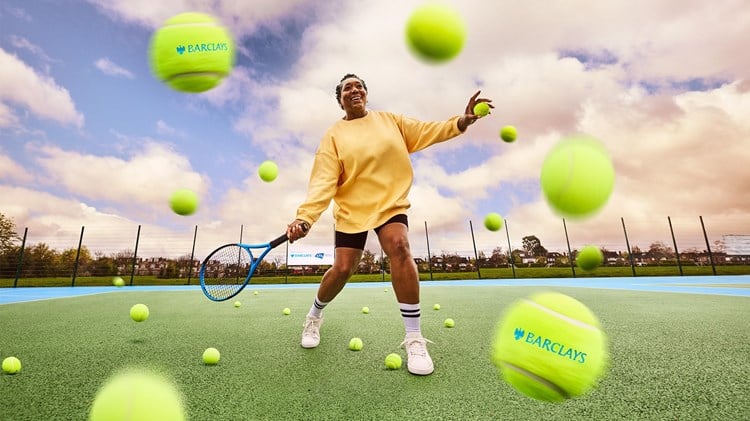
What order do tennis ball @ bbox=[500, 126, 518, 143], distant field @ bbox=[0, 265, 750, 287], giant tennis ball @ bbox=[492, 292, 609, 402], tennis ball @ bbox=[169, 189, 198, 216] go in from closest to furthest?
giant tennis ball @ bbox=[492, 292, 609, 402]
tennis ball @ bbox=[500, 126, 518, 143]
tennis ball @ bbox=[169, 189, 198, 216]
distant field @ bbox=[0, 265, 750, 287]

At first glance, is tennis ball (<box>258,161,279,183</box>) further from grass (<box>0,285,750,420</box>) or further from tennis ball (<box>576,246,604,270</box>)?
tennis ball (<box>576,246,604,270</box>)

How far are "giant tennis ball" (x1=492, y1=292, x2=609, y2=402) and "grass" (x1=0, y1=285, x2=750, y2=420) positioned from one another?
0.30 ft

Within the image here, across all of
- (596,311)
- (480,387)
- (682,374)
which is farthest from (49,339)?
(596,311)

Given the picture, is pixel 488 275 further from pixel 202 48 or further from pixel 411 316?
pixel 202 48

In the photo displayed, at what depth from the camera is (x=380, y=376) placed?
7.29 feet

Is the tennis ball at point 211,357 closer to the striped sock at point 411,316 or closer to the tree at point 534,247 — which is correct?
the striped sock at point 411,316

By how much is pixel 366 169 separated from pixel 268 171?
2.19 m

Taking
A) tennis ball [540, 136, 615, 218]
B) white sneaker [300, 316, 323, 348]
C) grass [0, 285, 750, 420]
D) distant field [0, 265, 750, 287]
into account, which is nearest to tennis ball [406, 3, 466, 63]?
tennis ball [540, 136, 615, 218]

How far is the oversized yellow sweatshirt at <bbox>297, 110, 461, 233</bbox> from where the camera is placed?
297 cm

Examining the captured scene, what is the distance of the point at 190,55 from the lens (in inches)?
118

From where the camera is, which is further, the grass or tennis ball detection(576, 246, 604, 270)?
tennis ball detection(576, 246, 604, 270)

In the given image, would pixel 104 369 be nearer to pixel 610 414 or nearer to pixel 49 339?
pixel 49 339

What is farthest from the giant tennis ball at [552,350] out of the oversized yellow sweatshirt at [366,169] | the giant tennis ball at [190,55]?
the giant tennis ball at [190,55]

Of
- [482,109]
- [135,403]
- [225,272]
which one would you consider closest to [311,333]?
[225,272]
